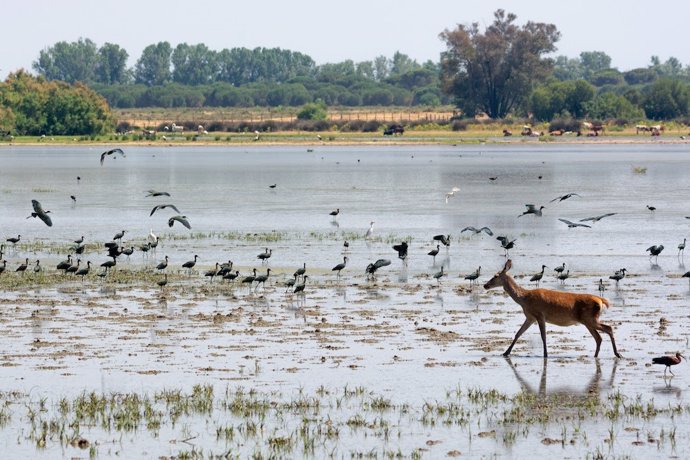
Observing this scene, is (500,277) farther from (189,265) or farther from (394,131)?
(394,131)

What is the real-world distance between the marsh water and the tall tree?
87475 mm

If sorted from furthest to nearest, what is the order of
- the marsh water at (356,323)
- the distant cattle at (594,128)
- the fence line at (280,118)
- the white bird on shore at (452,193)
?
the fence line at (280,118) < the distant cattle at (594,128) < the white bird on shore at (452,193) < the marsh water at (356,323)

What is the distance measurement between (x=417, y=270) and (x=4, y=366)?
11.7 metres

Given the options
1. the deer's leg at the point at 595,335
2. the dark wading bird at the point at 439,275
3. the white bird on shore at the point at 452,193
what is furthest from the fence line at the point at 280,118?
the deer's leg at the point at 595,335

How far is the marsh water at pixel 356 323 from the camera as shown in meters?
13.7

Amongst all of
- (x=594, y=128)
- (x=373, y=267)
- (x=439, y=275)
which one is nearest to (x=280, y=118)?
(x=594, y=128)

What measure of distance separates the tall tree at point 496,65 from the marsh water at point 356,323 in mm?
87475

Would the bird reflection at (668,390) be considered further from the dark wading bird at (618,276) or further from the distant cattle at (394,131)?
the distant cattle at (394,131)

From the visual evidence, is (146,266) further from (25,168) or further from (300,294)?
(25,168)

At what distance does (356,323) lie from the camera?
1988 cm

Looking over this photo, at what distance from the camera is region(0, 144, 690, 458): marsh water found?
44.9 ft

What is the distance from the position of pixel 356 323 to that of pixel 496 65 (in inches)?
4501

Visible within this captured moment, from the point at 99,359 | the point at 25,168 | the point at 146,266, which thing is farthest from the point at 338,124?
the point at 99,359

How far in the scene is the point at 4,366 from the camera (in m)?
16.5
